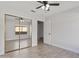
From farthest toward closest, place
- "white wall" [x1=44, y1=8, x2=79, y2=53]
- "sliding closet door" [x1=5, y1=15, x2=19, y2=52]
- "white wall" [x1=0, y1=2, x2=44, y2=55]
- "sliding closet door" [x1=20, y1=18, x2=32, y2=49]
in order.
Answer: "sliding closet door" [x1=20, y1=18, x2=32, y2=49] < "sliding closet door" [x1=5, y1=15, x2=19, y2=52] < "white wall" [x1=44, y1=8, x2=79, y2=53] < "white wall" [x1=0, y1=2, x2=44, y2=55]

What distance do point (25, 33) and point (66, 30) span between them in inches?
118

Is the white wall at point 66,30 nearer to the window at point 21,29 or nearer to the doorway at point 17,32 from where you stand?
the doorway at point 17,32

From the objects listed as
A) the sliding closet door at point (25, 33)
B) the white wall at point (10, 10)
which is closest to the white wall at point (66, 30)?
the sliding closet door at point (25, 33)

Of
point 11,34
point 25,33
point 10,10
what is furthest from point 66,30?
point 11,34

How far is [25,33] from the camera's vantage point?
22.9ft

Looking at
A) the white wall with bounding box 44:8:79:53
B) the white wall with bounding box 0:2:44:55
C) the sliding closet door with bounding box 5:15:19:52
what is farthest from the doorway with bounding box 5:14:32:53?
the white wall with bounding box 44:8:79:53

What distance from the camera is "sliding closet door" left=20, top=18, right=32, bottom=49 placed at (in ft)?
21.1

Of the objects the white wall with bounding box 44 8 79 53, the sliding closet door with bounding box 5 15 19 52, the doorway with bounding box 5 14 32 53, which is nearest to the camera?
the white wall with bounding box 44 8 79 53

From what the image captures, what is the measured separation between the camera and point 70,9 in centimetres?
576

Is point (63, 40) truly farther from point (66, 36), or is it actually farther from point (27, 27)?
point (27, 27)

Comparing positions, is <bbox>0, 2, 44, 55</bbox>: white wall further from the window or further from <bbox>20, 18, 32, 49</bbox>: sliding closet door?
the window

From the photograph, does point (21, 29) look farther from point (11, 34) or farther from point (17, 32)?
point (11, 34)

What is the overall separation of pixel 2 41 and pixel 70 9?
4.39 meters

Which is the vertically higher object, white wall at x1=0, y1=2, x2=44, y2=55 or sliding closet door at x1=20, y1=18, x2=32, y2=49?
white wall at x1=0, y1=2, x2=44, y2=55
